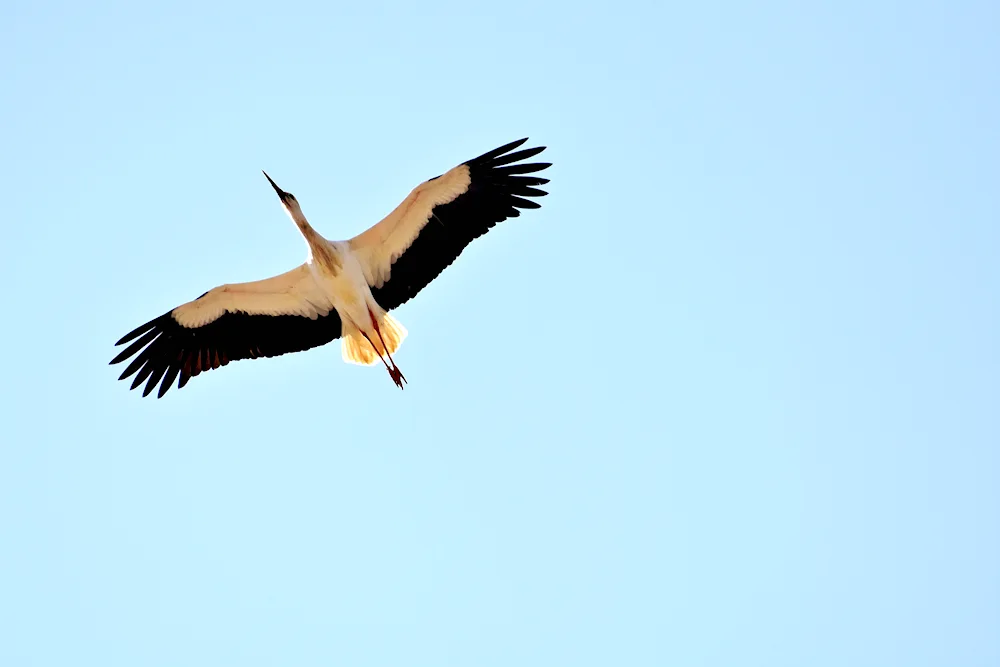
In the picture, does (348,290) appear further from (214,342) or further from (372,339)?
(214,342)

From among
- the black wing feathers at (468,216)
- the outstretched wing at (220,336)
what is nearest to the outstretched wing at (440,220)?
the black wing feathers at (468,216)

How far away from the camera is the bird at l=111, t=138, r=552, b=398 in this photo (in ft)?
39.4

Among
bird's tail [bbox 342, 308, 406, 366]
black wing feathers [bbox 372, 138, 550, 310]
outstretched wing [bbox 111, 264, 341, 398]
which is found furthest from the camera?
outstretched wing [bbox 111, 264, 341, 398]

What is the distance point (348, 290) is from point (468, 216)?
135cm

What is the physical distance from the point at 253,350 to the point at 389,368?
142cm

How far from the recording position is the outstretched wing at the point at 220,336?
1263cm

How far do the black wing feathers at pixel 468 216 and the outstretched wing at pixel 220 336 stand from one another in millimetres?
809

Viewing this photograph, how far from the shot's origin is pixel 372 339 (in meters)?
12.4

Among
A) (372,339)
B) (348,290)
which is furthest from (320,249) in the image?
(372,339)

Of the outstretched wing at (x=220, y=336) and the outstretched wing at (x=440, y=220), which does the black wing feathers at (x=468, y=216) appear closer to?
the outstretched wing at (x=440, y=220)

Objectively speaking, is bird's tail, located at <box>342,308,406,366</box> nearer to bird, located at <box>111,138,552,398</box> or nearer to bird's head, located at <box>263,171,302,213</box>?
bird, located at <box>111,138,552,398</box>

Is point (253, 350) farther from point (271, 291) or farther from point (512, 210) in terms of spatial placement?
point (512, 210)

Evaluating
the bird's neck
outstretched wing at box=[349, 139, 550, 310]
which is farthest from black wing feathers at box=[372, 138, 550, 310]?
the bird's neck

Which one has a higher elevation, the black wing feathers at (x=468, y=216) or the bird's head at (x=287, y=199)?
the bird's head at (x=287, y=199)
